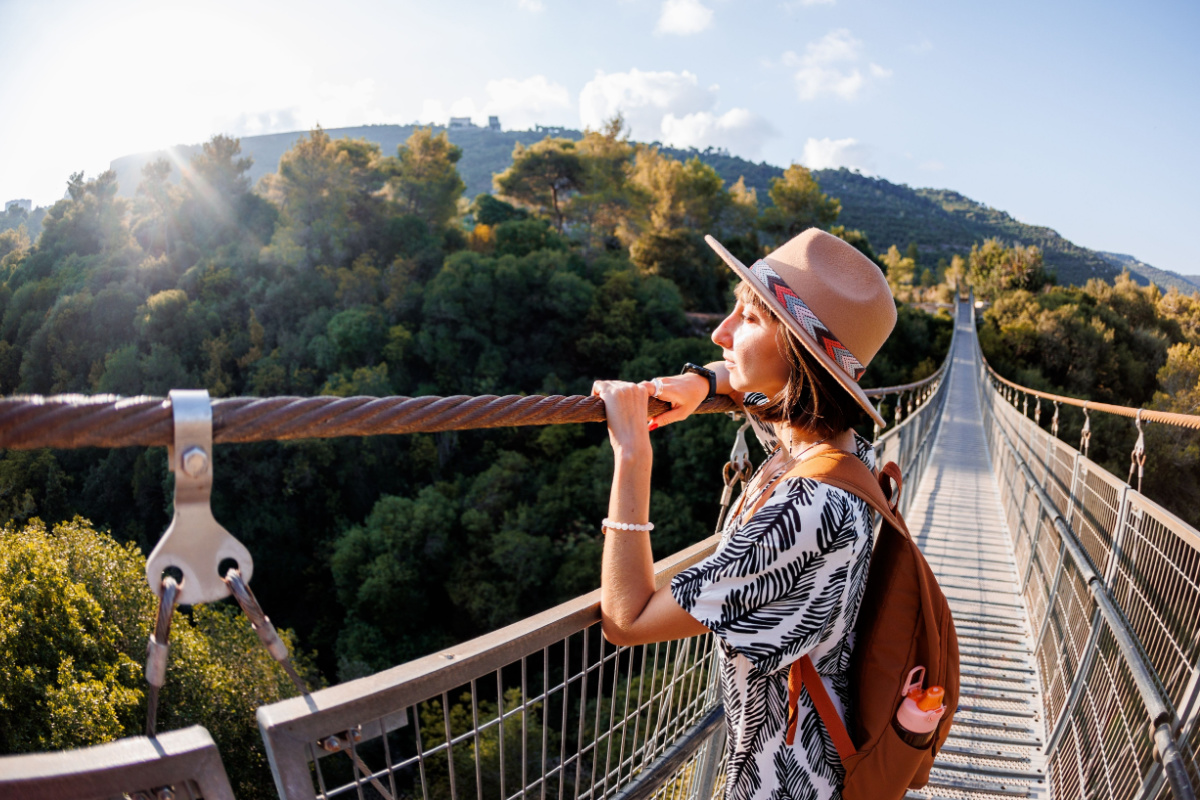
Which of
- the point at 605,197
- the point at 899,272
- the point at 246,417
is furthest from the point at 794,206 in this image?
the point at 246,417

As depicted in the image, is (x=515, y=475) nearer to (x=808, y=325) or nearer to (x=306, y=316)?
(x=306, y=316)

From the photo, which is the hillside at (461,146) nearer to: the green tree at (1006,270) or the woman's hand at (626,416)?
the green tree at (1006,270)

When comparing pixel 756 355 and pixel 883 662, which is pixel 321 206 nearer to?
pixel 756 355

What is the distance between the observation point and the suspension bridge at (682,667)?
68 cm

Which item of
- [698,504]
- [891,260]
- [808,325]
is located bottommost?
[698,504]

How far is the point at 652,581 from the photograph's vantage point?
3.51ft

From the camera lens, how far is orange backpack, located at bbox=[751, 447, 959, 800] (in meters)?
1.04

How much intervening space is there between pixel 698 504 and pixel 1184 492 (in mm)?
13216

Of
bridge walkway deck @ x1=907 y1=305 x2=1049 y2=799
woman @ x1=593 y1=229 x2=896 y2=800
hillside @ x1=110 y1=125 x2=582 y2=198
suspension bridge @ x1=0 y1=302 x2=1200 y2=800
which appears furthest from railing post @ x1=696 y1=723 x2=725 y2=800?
hillside @ x1=110 y1=125 x2=582 y2=198

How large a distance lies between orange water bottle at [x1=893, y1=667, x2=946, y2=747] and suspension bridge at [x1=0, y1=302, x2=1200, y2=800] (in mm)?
449

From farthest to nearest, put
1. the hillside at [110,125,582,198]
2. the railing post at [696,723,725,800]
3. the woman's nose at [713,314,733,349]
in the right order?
the hillside at [110,125,582,198] < the railing post at [696,723,725,800] < the woman's nose at [713,314,733,349]

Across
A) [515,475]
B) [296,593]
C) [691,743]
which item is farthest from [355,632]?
[691,743]

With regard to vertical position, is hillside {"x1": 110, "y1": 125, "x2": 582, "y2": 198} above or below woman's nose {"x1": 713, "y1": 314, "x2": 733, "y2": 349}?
above

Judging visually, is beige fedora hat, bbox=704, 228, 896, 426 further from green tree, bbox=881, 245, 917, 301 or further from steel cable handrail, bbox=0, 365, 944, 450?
green tree, bbox=881, 245, 917, 301
